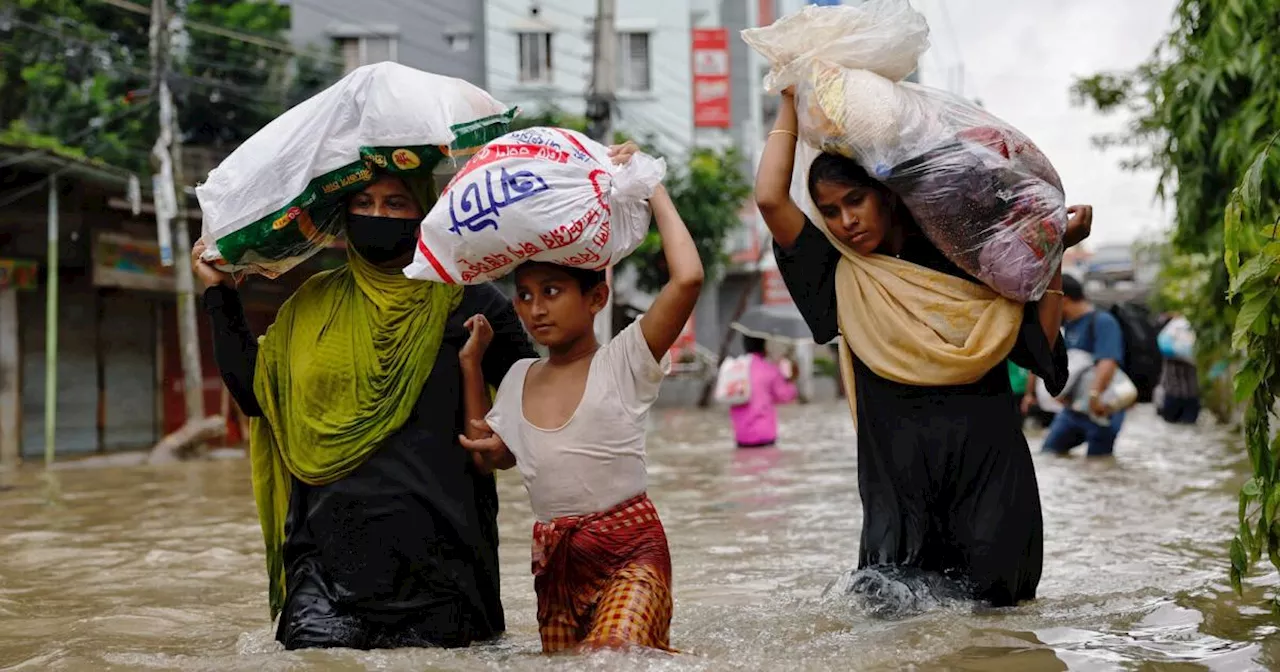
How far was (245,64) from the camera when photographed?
82.9 ft

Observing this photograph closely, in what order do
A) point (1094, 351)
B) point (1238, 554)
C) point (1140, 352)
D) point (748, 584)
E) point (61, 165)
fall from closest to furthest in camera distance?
point (1238, 554) < point (748, 584) < point (1140, 352) < point (1094, 351) < point (61, 165)

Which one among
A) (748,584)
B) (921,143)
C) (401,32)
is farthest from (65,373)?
(921,143)

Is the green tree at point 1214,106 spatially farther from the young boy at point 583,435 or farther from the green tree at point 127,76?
the green tree at point 127,76

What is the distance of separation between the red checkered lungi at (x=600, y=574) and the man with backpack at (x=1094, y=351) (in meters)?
6.23

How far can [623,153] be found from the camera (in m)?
3.57

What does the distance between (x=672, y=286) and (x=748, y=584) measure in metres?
2.51

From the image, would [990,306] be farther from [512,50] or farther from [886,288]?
[512,50]

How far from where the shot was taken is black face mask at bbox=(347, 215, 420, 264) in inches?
141

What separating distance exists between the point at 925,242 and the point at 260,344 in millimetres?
1818

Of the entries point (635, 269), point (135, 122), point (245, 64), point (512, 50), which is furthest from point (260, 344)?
point (512, 50)

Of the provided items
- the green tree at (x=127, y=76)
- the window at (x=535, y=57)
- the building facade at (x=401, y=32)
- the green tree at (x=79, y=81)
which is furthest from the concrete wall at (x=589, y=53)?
the green tree at (x=79, y=81)

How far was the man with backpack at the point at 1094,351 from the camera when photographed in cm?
969

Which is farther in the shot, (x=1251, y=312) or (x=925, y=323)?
(x=925, y=323)

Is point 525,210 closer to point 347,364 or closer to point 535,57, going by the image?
point 347,364
